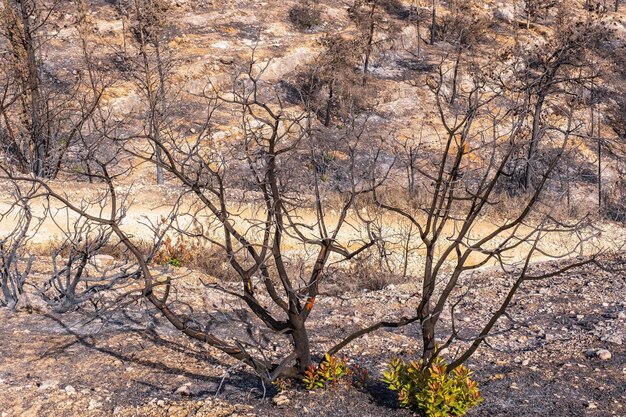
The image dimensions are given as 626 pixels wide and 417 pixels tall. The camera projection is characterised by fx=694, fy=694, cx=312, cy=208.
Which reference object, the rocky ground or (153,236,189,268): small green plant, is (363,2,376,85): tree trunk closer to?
(153,236,189,268): small green plant

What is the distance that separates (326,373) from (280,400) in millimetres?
400

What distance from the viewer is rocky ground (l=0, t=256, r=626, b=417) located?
5.11 metres

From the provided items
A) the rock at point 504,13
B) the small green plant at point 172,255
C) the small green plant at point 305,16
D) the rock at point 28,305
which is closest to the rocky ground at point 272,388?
the rock at point 28,305

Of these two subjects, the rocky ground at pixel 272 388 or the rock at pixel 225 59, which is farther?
the rock at pixel 225 59

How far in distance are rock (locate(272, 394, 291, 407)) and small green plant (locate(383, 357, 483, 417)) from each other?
790 mm

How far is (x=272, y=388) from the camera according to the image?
17.7 feet

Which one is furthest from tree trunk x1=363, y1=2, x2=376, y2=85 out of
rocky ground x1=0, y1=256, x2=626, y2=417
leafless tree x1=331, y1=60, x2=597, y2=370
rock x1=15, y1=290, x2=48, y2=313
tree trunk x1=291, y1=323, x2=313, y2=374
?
tree trunk x1=291, y1=323, x2=313, y2=374

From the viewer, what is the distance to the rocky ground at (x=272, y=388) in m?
5.11

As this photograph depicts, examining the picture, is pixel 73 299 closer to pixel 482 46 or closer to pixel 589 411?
pixel 589 411

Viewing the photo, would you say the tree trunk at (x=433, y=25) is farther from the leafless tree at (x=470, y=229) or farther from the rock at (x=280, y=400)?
the rock at (x=280, y=400)

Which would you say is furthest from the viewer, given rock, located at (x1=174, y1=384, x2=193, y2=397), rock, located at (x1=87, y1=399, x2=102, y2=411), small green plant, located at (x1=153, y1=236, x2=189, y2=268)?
small green plant, located at (x1=153, y1=236, x2=189, y2=268)

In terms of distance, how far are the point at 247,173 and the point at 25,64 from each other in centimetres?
733

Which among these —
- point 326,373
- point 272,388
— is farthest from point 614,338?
point 272,388

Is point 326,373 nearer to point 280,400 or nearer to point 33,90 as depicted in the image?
point 280,400
